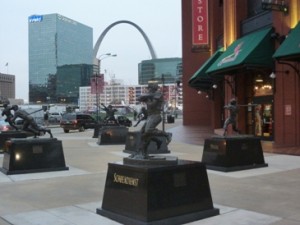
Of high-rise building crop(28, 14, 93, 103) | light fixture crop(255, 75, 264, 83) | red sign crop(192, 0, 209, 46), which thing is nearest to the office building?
high-rise building crop(28, 14, 93, 103)

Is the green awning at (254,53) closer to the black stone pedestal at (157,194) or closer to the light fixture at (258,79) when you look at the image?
the light fixture at (258,79)

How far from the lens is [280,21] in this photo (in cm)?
2038

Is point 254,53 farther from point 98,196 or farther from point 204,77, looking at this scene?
point 98,196

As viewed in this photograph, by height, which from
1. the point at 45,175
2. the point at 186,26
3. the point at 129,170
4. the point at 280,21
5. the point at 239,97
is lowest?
the point at 45,175

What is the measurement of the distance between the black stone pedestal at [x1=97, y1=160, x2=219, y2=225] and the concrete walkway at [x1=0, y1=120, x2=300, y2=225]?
24cm

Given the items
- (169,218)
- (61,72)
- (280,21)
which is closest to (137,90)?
(61,72)

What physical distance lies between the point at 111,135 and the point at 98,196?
570 inches

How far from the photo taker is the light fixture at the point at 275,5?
1898cm

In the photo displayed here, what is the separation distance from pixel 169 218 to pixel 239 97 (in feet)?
62.6

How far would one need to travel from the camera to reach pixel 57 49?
12238 cm

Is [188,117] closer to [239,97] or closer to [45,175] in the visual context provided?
[239,97]

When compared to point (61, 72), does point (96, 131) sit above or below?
below

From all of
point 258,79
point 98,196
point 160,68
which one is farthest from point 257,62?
point 160,68

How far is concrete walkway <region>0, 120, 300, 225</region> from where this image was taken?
24.4 feet
